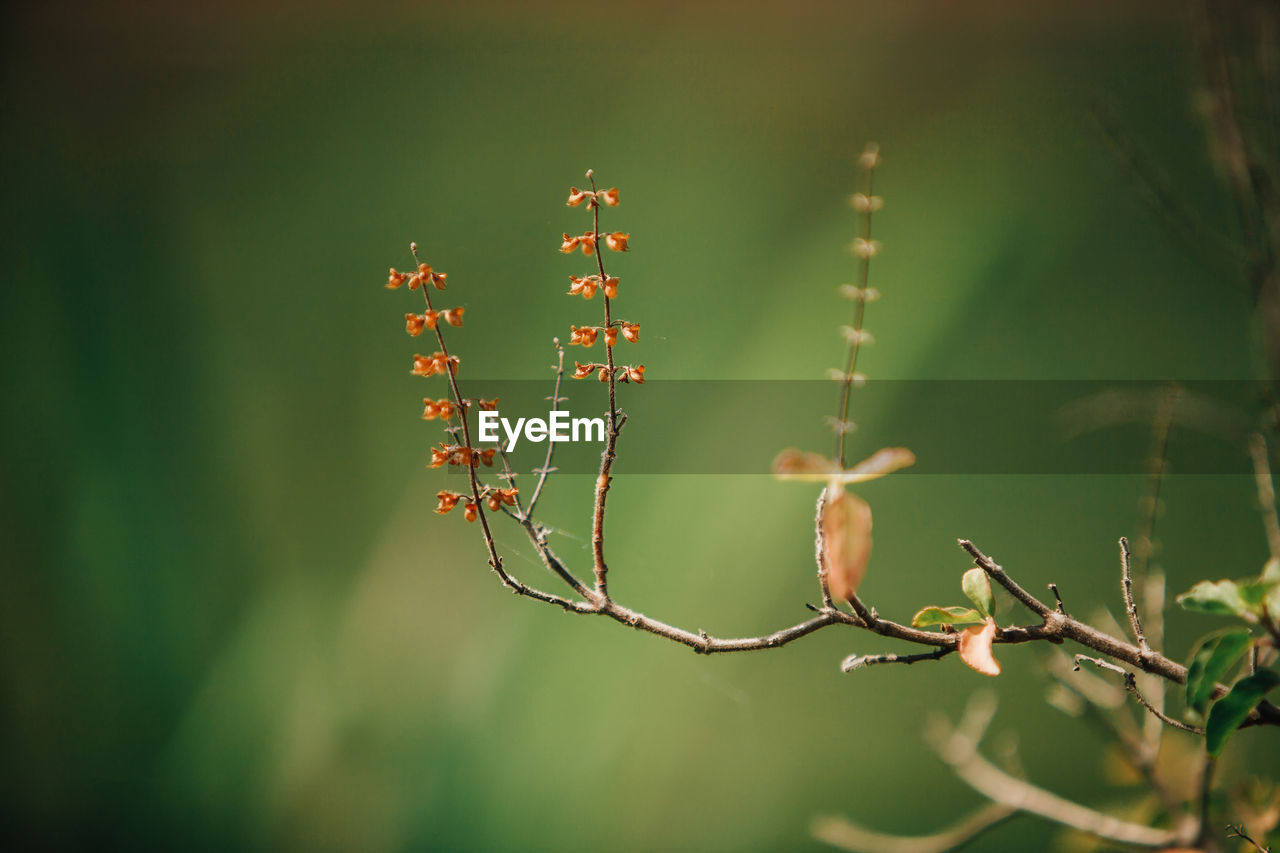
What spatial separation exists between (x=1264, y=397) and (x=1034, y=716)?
766 mm

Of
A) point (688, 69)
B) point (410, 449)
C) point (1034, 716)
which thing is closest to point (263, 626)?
point (410, 449)

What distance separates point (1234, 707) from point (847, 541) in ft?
0.69

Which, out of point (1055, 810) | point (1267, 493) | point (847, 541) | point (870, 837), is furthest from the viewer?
point (870, 837)

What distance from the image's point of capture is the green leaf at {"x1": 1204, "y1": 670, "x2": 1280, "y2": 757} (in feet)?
1.19

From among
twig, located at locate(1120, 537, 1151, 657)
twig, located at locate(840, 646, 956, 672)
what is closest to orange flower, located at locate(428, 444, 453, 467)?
twig, located at locate(840, 646, 956, 672)

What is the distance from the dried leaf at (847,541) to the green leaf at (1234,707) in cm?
19

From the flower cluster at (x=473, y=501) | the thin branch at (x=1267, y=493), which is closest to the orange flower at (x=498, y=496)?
the flower cluster at (x=473, y=501)

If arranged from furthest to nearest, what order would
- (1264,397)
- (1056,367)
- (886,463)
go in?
(1056,367), (1264,397), (886,463)

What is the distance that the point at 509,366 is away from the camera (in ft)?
3.66

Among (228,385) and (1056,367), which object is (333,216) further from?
(1056,367)

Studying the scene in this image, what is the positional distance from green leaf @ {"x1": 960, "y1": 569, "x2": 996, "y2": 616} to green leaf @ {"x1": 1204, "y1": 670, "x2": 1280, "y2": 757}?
4.2 inches

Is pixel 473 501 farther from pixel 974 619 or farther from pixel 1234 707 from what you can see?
pixel 1234 707

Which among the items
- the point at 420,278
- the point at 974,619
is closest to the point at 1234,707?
the point at 974,619

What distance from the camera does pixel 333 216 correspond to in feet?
3.73
